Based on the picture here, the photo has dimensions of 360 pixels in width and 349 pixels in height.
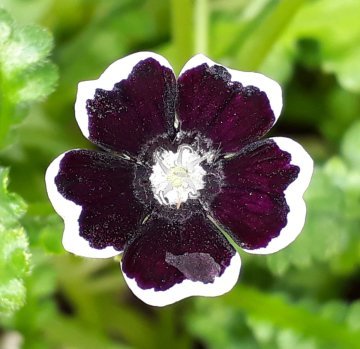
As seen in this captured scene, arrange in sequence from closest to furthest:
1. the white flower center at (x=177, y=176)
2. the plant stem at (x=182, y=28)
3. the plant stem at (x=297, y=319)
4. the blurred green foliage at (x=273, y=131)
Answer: the white flower center at (x=177, y=176) < the blurred green foliage at (x=273, y=131) < the plant stem at (x=182, y=28) < the plant stem at (x=297, y=319)

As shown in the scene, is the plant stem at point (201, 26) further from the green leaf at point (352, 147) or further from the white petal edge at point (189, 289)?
the white petal edge at point (189, 289)

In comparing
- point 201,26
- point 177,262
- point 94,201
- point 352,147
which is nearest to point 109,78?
point 94,201

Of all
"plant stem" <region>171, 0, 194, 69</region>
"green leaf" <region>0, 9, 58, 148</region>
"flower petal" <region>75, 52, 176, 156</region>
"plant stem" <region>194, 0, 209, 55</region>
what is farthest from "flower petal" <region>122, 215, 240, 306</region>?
"plant stem" <region>194, 0, 209, 55</region>

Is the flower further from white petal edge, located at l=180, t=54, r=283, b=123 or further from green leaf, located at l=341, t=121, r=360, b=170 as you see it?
green leaf, located at l=341, t=121, r=360, b=170

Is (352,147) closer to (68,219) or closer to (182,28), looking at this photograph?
(182,28)

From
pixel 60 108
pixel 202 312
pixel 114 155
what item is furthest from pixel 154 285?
pixel 60 108

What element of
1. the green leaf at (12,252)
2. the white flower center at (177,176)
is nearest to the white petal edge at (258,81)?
the white flower center at (177,176)
